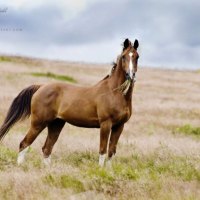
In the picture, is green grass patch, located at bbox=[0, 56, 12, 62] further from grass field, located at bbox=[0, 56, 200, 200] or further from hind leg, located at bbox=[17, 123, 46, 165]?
hind leg, located at bbox=[17, 123, 46, 165]

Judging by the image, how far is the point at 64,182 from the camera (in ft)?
27.6

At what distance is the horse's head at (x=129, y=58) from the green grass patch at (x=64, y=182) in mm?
2782

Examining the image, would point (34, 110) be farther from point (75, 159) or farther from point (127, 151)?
point (127, 151)

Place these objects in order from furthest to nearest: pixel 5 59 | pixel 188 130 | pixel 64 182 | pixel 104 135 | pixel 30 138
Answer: pixel 5 59 → pixel 188 130 → pixel 30 138 → pixel 104 135 → pixel 64 182

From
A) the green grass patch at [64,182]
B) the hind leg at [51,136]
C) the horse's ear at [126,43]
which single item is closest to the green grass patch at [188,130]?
the hind leg at [51,136]

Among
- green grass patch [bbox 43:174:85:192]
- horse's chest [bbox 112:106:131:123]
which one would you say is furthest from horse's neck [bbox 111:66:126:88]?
green grass patch [bbox 43:174:85:192]

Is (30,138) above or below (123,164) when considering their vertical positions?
above

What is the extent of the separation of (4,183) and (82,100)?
12.3 feet

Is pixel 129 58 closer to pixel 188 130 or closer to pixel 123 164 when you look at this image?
pixel 123 164

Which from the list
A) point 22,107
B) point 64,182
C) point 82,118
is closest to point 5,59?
point 22,107

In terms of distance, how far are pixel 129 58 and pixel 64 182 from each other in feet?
10.7

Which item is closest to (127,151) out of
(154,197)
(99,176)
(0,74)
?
(99,176)

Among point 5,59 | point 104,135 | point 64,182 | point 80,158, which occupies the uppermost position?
point 104,135

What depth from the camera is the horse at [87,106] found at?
36.1ft
